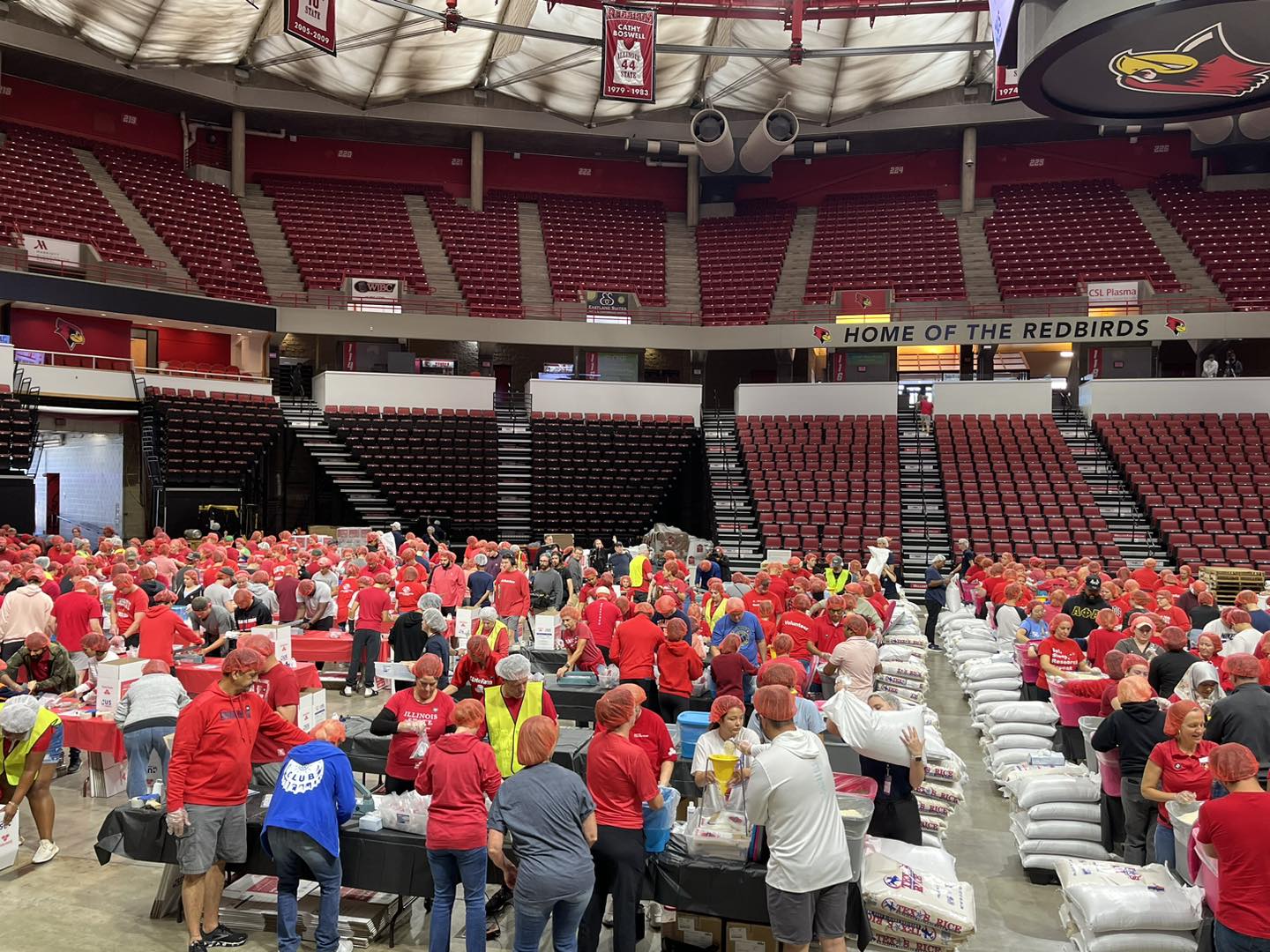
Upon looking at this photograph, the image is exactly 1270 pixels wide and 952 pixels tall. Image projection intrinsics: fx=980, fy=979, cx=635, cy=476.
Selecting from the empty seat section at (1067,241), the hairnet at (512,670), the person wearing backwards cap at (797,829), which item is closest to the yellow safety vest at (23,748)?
the hairnet at (512,670)

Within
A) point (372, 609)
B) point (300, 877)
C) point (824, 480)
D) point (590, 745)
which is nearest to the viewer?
point (590, 745)

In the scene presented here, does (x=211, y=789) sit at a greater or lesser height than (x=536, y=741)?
lesser

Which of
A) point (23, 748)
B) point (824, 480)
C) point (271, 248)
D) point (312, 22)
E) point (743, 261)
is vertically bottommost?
point (23, 748)

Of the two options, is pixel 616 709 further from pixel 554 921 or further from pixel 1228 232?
pixel 1228 232

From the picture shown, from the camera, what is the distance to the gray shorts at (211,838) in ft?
17.5

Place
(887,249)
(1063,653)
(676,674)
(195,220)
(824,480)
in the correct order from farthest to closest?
(887,249), (195,220), (824,480), (1063,653), (676,674)

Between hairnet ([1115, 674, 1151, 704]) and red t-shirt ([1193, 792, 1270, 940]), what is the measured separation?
1.67 meters

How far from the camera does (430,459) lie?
1029 inches

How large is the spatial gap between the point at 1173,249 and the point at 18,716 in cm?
3345

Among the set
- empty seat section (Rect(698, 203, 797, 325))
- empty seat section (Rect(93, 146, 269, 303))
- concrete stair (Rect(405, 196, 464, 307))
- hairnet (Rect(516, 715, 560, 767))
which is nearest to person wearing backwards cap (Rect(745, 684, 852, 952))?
hairnet (Rect(516, 715, 560, 767))

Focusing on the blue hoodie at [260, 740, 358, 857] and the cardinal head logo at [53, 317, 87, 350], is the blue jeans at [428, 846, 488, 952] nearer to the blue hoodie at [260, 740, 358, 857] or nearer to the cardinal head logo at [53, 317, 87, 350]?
the blue hoodie at [260, 740, 358, 857]

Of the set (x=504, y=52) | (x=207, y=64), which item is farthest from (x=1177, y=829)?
(x=207, y=64)

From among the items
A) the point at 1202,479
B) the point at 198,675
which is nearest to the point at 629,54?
the point at 1202,479

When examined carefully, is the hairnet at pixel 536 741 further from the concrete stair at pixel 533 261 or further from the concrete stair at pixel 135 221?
the concrete stair at pixel 533 261
